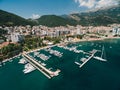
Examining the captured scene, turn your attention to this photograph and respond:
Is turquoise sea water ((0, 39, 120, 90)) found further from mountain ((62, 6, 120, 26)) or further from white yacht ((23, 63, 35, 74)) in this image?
mountain ((62, 6, 120, 26))

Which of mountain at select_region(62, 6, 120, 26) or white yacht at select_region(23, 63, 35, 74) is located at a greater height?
mountain at select_region(62, 6, 120, 26)

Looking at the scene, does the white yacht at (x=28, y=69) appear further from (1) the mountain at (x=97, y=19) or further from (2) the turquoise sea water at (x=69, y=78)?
(1) the mountain at (x=97, y=19)

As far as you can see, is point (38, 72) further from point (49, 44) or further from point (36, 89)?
point (49, 44)

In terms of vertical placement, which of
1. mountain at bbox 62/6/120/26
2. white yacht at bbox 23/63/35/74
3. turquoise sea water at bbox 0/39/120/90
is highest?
mountain at bbox 62/6/120/26

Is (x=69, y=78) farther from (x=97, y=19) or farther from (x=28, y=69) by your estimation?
(x=97, y=19)

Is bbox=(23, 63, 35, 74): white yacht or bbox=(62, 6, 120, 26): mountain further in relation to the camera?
bbox=(62, 6, 120, 26): mountain

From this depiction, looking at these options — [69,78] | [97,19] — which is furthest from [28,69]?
[97,19]

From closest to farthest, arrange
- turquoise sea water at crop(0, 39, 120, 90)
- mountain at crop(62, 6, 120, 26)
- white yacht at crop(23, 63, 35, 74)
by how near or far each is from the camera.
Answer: turquoise sea water at crop(0, 39, 120, 90) < white yacht at crop(23, 63, 35, 74) < mountain at crop(62, 6, 120, 26)

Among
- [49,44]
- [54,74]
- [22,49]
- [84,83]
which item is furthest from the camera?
[49,44]

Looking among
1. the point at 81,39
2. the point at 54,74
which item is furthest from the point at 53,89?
the point at 81,39

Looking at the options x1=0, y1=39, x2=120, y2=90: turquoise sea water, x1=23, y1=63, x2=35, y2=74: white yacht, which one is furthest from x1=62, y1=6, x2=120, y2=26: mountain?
x1=23, y1=63, x2=35, y2=74: white yacht

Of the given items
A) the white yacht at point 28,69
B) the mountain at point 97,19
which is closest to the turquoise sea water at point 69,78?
the white yacht at point 28,69
